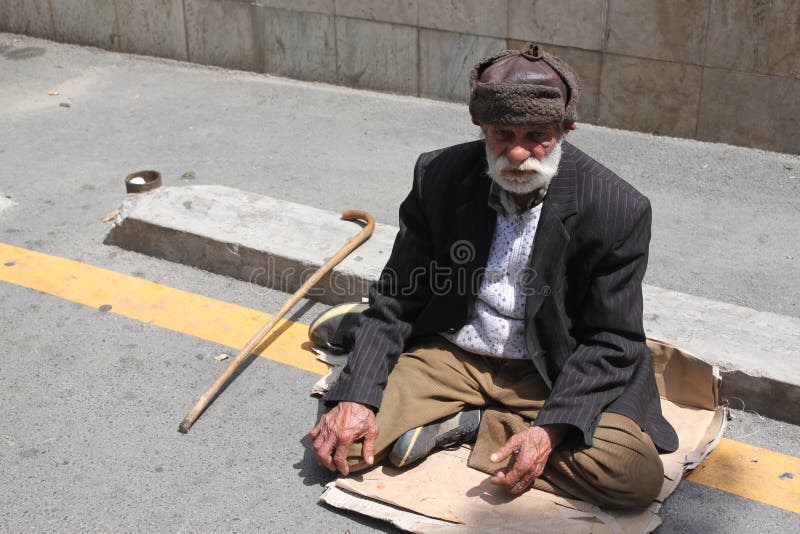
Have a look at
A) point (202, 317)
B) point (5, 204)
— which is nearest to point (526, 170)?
point (202, 317)

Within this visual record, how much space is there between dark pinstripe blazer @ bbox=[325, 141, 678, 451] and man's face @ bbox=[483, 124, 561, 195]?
13cm

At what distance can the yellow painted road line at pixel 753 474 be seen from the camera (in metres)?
3.05

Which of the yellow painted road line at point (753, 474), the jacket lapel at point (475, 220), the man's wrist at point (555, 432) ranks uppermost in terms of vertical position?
the jacket lapel at point (475, 220)

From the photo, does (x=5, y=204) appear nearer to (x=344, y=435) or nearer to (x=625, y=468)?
(x=344, y=435)

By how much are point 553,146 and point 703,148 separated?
9.68 ft

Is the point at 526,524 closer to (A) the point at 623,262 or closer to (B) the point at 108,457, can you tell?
(A) the point at 623,262

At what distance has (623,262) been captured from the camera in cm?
296

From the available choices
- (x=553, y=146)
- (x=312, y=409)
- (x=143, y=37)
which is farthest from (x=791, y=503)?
(x=143, y=37)

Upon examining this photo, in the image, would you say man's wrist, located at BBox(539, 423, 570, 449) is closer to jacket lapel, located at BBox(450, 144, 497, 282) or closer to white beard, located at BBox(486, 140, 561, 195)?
jacket lapel, located at BBox(450, 144, 497, 282)

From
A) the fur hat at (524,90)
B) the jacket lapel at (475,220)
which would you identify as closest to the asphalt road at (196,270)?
the jacket lapel at (475,220)

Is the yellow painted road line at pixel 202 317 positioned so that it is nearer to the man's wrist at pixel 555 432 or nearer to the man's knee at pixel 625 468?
the man's knee at pixel 625 468

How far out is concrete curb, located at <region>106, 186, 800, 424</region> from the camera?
339cm

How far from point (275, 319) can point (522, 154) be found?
1.49m

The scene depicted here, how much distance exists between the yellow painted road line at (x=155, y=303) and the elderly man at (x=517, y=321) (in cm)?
69
